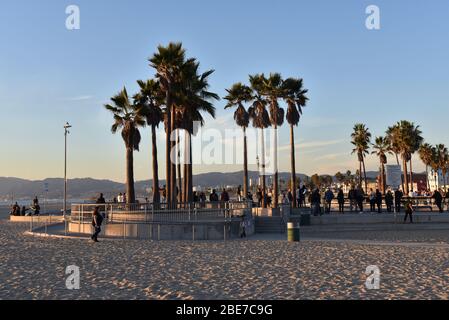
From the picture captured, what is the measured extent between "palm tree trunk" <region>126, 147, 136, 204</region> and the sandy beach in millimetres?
14869

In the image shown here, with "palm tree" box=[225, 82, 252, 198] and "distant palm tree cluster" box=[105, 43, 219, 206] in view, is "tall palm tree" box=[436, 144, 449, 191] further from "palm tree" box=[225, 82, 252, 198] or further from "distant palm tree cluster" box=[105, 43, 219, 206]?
"distant palm tree cluster" box=[105, 43, 219, 206]

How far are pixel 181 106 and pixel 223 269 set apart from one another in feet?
79.4

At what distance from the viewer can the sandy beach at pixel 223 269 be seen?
1002cm

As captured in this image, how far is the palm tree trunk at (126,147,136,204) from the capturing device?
35.8 metres

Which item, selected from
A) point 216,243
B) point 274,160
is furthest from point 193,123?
point 216,243

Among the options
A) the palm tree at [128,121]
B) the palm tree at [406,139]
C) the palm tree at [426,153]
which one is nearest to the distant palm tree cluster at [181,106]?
the palm tree at [128,121]

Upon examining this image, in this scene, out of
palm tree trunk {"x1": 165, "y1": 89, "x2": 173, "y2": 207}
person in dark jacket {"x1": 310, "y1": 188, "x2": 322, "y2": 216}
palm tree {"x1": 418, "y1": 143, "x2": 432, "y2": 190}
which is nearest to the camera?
palm tree trunk {"x1": 165, "y1": 89, "x2": 173, "y2": 207}

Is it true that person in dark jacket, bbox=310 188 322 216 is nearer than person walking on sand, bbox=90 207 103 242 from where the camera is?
No

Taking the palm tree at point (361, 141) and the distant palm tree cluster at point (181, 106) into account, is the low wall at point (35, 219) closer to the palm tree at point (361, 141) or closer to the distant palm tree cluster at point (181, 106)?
the distant palm tree cluster at point (181, 106)

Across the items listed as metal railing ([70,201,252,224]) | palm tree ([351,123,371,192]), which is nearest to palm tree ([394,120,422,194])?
palm tree ([351,123,371,192])
